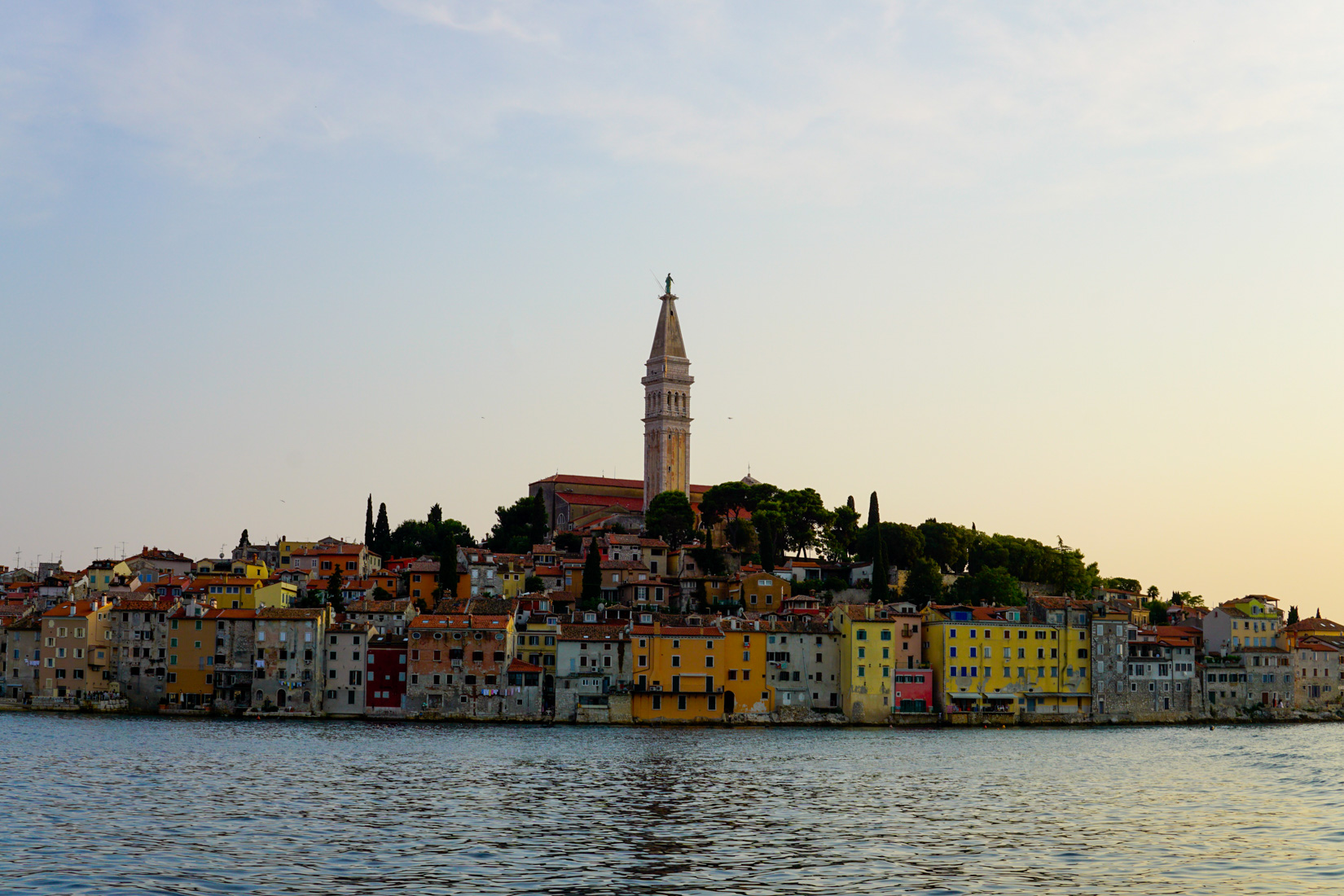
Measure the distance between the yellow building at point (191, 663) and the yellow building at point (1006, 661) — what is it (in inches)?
1437

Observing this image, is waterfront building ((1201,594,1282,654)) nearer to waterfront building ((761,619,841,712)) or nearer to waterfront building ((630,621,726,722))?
waterfront building ((761,619,841,712))

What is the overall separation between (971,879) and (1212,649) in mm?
66030

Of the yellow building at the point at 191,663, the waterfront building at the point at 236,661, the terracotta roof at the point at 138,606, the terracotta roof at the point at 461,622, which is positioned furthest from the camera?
the terracotta roof at the point at 138,606

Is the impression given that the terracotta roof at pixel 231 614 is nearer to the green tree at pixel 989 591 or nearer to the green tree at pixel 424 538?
the green tree at pixel 424 538

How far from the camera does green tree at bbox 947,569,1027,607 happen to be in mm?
91000

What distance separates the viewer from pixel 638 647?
73938mm

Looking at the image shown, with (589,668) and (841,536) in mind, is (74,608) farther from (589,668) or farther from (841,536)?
(841,536)

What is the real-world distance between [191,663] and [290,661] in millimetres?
5657

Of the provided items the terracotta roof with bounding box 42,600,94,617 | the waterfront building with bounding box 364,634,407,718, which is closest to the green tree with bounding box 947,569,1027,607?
the waterfront building with bounding box 364,634,407,718

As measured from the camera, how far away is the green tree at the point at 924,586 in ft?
302

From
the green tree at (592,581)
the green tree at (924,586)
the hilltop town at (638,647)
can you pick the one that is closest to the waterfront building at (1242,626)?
the hilltop town at (638,647)

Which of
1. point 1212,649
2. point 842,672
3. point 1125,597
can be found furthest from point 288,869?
point 1125,597

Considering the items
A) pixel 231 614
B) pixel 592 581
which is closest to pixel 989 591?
pixel 592 581

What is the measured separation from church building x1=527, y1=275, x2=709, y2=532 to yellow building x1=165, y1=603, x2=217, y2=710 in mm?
46660
